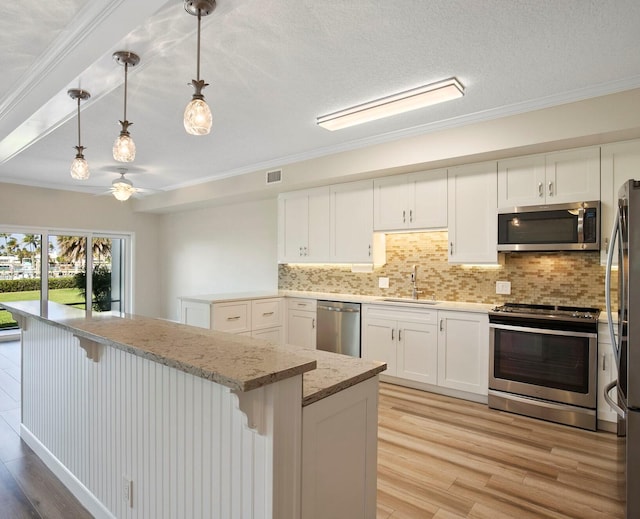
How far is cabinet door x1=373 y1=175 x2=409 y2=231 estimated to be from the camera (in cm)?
431

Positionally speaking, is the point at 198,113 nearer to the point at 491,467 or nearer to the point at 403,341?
the point at 491,467

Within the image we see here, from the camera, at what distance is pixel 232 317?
464 cm

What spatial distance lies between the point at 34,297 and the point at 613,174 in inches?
313

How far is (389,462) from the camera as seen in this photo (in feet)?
8.73

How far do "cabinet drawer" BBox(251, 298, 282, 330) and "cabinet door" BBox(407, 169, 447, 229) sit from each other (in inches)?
78.5

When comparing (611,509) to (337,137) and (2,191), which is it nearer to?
(337,137)

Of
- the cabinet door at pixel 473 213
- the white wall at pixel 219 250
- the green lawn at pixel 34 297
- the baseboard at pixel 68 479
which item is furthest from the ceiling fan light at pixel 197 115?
the green lawn at pixel 34 297

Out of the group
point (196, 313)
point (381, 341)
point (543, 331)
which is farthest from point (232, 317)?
point (543, 331)

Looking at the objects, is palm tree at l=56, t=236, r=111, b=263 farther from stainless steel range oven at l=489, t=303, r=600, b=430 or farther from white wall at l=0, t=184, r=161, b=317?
stainless steel range oven at l=489, t=303, r=600, b=430

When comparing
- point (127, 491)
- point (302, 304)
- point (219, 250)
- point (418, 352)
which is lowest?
point (127, 491)

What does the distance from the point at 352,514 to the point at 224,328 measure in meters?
3.27

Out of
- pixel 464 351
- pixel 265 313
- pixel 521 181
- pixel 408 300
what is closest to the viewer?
pixel 521 181

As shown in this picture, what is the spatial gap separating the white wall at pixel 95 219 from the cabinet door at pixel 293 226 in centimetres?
373

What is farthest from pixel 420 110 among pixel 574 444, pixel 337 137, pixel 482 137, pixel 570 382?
pixel 574 444
